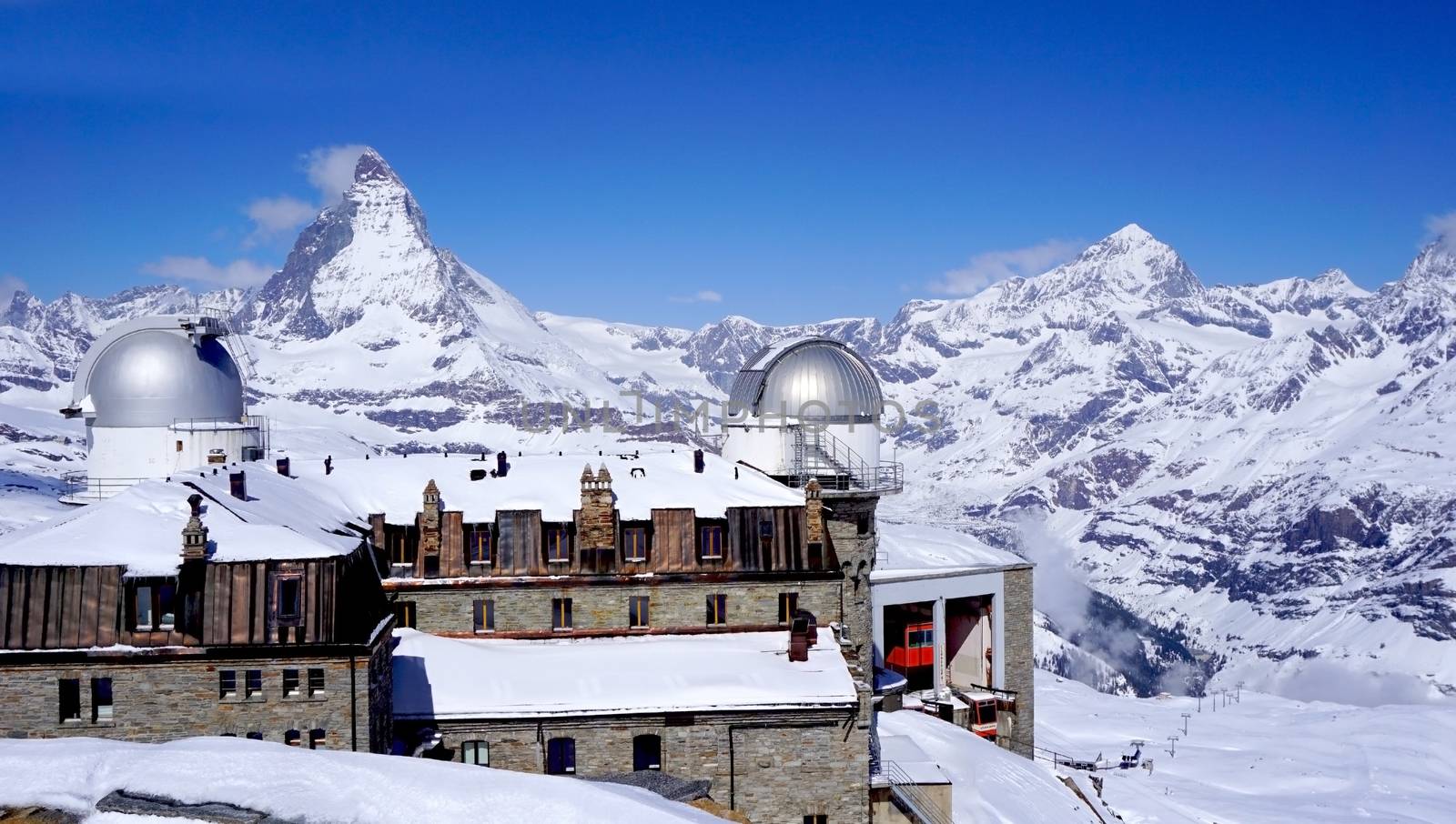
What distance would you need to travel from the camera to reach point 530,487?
52750 millimetres

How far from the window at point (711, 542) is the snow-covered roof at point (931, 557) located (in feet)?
83.8

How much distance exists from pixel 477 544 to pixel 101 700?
1700cm

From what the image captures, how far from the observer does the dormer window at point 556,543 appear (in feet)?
163

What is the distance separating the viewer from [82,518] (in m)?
36.6

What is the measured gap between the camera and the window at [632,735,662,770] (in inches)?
1635

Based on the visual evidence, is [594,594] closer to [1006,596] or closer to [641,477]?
[641,477]

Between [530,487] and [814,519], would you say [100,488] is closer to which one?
[530,487]

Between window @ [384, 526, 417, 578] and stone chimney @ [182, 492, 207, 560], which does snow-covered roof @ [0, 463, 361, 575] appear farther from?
window @ [384, 526, 417, 578]

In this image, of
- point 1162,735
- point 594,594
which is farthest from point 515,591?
point 1162,735

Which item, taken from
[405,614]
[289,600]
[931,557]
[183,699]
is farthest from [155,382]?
[931,557]

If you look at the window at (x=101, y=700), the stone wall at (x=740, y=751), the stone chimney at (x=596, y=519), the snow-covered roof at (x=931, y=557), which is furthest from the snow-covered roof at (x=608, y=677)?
the snow-covered roof at (x=931, y=557)

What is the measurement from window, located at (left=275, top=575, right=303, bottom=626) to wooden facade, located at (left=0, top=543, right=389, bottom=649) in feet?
0.08

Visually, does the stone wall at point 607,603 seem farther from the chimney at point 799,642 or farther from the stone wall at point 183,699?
the stone wall at point 183,699

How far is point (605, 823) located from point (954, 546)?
76520 mm
